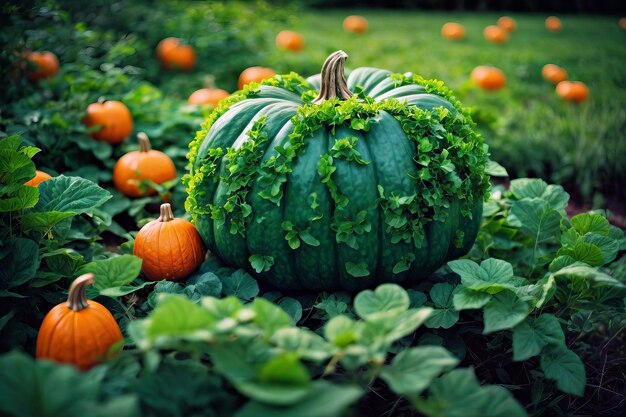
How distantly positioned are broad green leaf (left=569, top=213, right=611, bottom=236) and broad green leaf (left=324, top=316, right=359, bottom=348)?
1.29m

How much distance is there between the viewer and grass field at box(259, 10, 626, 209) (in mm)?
3855

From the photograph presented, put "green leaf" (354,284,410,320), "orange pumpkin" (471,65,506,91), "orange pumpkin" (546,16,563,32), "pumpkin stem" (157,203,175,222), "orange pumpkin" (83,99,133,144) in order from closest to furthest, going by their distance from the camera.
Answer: "green leaf" (354,284,410,320)
"pumpkin stem" (157,203,175,222)
"orange pumpkin" (83,99,133,144)
"orange pumpkin" (471,65,506,91)
"orange pumpkin" (546,16,563,32)

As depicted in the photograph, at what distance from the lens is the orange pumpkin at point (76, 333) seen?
1825 mm

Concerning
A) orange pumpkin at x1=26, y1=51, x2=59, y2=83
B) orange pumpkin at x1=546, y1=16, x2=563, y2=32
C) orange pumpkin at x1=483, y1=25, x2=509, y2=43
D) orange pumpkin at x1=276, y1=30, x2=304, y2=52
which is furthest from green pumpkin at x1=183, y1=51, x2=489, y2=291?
orange pumpkin at x1=546, y1=16, x2=563, y2=32

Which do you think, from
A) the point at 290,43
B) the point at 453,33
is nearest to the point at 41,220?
the point at 290,43

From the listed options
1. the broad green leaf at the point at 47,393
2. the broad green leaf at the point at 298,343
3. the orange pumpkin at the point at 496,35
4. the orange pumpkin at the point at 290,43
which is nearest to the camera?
the broad green leaf at the point at 47,393

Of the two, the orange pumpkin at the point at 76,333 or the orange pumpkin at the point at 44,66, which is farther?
the orange pumpkin at the point at 44,66

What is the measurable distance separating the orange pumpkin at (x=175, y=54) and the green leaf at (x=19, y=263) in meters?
3.64

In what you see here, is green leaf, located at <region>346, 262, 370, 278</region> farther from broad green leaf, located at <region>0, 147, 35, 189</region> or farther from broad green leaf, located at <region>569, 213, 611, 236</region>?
broad green leaf, located at <region>0, 147, 35, 189</region>

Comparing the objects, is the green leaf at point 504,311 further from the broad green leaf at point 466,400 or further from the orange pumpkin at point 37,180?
the orange pumpkin at point 37,180

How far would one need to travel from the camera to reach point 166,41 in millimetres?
5410

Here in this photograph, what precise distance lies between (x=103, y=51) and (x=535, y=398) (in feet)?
14.0

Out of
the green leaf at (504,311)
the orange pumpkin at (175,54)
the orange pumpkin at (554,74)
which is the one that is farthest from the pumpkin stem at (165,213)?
the orange pumpkin at (554,74)

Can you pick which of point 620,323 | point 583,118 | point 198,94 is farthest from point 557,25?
point 620,323
